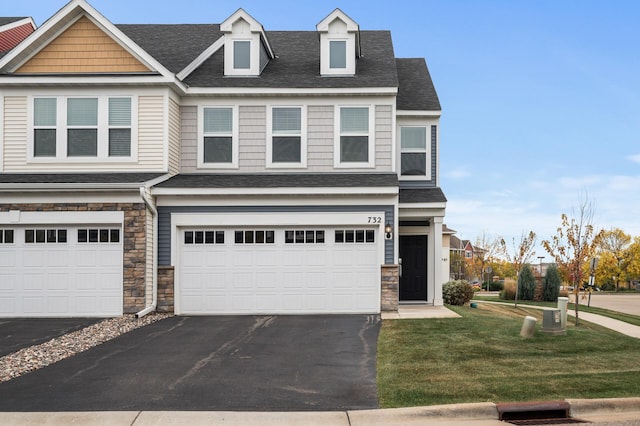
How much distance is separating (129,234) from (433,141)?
942 centimetres

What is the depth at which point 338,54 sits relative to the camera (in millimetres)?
20078

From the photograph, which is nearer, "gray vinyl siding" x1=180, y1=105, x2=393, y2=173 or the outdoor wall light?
the outdoor wall light

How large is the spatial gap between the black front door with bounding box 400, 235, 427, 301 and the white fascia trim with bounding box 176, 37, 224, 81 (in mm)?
8023

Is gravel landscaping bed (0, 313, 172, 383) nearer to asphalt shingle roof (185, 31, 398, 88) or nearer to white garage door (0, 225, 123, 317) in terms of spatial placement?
white garage door (0, 225, 123, 317)

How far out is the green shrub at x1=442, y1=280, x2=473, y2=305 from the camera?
853 inches

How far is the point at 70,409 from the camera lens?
834 cm

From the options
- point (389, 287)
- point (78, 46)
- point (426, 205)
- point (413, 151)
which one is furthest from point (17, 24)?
point (389, 287)

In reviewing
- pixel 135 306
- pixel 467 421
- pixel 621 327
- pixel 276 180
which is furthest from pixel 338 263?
pixel 467 421

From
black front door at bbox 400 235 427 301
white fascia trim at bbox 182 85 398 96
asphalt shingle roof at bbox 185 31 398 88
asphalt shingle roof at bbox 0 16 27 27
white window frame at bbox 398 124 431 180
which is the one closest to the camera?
white fascia trim at bbox 182 85 398 96

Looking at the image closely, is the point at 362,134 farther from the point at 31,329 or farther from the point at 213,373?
the point at 213,373

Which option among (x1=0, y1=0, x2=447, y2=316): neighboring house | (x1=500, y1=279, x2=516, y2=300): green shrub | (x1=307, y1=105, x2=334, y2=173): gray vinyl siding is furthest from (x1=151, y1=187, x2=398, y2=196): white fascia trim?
(x1=500, y1=279, x2=516, y2=300): green shrub

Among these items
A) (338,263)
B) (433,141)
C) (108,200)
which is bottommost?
(338,263)

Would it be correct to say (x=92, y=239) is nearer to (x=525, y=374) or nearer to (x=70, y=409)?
(x=70, y=409)

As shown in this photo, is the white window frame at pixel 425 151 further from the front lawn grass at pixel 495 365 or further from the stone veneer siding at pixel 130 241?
the stone veneer siding at pixel 130 241
